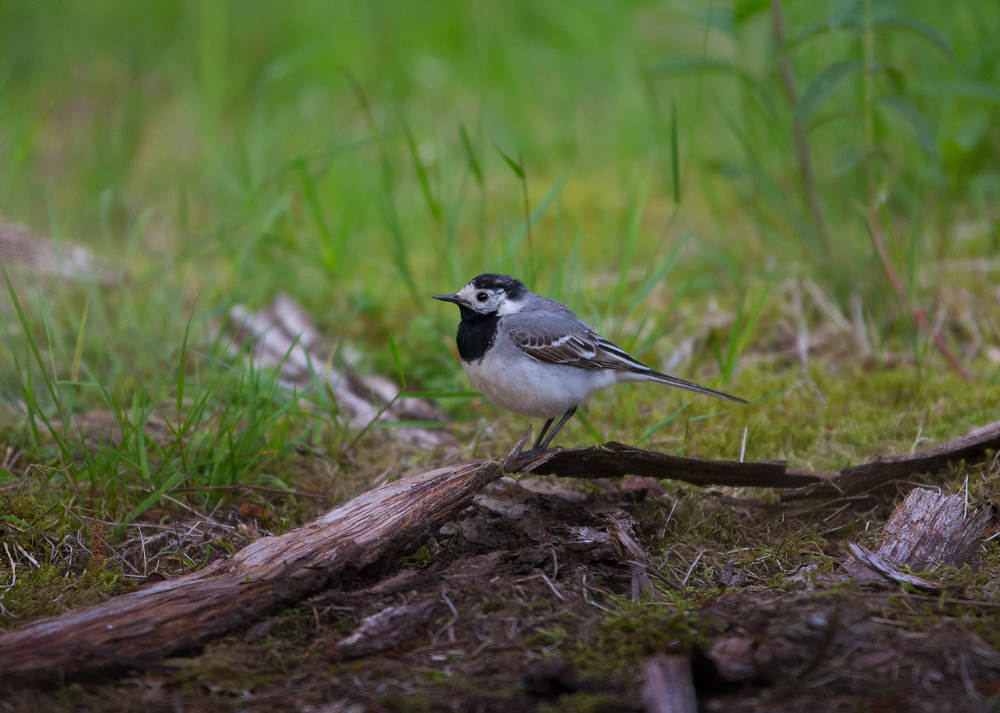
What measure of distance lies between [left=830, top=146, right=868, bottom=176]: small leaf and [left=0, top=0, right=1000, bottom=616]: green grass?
0.05 meters

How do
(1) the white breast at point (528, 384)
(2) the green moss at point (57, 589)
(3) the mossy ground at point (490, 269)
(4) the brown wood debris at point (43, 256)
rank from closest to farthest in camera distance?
1. (3) the mossy ground at point (490, 269)
2. (2) the green moss at point (57, 589)
3. (1) the white breast at point (528, 384)
4. (4) the brown wood debris at point (43, 256)

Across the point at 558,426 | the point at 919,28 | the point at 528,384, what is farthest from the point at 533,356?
the point at 919,28

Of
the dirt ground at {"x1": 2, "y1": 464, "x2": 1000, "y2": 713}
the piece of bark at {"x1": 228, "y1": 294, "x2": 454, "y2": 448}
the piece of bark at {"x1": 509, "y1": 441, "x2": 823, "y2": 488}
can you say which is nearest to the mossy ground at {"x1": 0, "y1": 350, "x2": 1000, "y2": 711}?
the dirt ground at {"x1": 2, "y1": 464, "x2": 1000, "y2": 713}

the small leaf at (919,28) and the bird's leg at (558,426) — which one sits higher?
the small leaf at (919,28)

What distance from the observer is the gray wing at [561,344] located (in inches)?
157

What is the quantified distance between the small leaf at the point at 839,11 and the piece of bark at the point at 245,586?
2882 millimetres

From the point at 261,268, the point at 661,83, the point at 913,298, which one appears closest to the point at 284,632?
the point at 261,268

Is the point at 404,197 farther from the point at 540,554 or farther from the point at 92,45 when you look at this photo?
the point at 540,554

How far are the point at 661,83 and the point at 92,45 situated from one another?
19.8 ft

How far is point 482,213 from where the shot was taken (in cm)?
482

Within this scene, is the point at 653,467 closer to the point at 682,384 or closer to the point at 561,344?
the point at 682,384

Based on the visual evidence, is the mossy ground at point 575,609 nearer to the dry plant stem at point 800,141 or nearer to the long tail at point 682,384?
the long tail at point 682,384

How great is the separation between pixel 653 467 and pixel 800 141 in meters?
2.74

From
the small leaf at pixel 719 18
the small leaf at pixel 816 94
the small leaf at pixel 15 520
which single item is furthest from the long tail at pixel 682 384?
the small leaf at pixel 15 520
